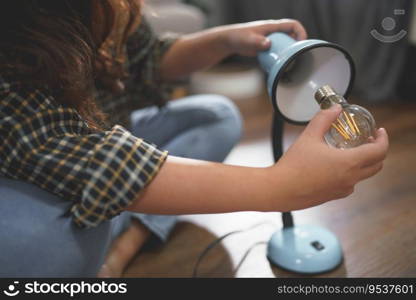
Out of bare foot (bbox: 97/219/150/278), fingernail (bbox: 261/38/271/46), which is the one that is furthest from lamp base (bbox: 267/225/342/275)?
fingernail (bbox: 261/38/271/46)

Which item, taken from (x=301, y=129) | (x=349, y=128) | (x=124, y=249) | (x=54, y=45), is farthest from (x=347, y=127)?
→ (x=301, y=129)

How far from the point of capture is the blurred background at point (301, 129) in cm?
89

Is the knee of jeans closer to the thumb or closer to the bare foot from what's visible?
the bare foot

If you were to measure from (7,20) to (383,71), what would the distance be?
1.52m

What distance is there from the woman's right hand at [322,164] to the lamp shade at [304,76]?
0.39 ft

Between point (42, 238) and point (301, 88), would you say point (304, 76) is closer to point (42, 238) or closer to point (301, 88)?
point (301, 88)

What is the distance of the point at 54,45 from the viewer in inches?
20.4

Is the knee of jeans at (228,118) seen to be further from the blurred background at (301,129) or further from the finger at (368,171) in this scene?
the finger at (368,171)

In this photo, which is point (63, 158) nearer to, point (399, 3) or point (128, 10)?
point (128, 10)

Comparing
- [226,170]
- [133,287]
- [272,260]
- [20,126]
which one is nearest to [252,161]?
[272,260]

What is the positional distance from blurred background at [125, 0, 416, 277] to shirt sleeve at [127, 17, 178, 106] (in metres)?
0.12

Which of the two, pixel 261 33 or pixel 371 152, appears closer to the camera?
pixel 371 152

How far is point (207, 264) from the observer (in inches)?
35.3

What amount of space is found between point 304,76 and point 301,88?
0.9 inches
